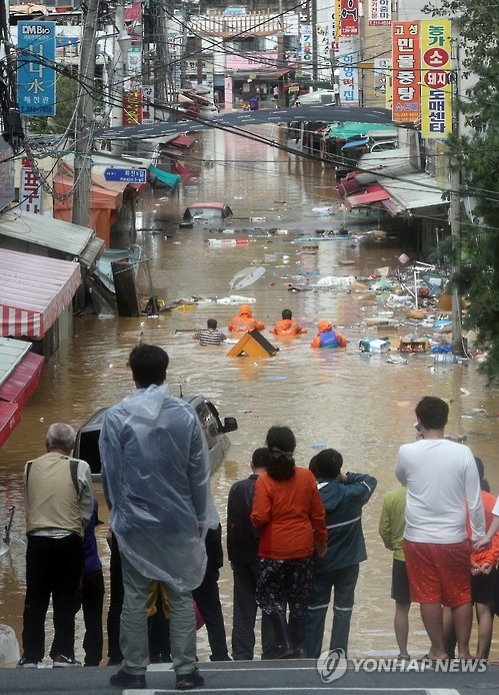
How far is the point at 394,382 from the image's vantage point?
20.1 meters

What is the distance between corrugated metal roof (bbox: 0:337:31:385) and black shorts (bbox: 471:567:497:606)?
24.1 ft

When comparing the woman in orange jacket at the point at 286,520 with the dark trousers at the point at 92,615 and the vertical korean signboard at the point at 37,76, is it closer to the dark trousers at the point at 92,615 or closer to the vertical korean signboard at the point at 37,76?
the dark trousers at the point at 92,615

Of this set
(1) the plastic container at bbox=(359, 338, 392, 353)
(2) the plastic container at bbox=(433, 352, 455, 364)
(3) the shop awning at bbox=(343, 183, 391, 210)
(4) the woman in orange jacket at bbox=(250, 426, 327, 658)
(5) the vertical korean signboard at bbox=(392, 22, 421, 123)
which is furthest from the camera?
(3) the shop awning at bbox=(343, 183, 391, 210)

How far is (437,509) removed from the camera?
20.1ft

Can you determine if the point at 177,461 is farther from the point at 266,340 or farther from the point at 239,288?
the point at 239,288

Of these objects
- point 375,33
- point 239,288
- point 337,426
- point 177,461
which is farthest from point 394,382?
point 375,33

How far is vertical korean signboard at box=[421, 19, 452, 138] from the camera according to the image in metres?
21.6

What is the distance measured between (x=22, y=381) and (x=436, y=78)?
40.5 ft

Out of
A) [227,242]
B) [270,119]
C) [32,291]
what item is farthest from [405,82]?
[32,291]

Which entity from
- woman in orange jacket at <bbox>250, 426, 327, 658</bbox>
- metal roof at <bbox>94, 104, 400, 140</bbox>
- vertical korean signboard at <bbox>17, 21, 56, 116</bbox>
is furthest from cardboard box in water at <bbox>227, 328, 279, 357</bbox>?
woman in orange jacket at <bbox>250, 426, 327, 658</bbox>

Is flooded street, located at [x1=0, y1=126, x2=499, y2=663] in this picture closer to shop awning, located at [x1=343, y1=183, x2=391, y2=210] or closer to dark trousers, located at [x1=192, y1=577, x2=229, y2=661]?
dark trousers, located at [x1=192, y1=577, x2=229, y2=661]

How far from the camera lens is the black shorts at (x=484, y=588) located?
6699 millimetres

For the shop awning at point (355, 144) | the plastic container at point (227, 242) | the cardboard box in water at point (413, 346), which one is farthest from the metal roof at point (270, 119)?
the shop awning at point (355, 144)

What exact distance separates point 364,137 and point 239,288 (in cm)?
2376
